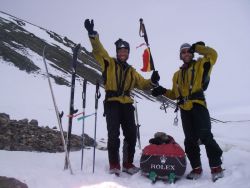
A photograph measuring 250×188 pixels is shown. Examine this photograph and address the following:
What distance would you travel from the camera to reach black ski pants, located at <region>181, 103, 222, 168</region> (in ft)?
20.0

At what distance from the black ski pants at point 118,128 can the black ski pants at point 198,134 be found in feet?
3.64

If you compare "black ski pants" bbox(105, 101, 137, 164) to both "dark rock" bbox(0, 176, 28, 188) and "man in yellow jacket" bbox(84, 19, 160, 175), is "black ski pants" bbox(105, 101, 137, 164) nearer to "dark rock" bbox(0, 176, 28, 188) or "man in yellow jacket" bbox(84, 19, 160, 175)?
"man in yellow jacket" bbox(84, 19, 160, 175)

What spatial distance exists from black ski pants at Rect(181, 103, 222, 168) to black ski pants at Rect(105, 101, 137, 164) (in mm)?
1111

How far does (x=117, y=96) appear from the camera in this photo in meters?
6.82

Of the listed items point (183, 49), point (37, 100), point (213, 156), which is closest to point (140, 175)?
point (213, 156)

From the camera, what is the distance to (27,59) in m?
38.8

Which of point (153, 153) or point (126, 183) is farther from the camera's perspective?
point (153, 153)

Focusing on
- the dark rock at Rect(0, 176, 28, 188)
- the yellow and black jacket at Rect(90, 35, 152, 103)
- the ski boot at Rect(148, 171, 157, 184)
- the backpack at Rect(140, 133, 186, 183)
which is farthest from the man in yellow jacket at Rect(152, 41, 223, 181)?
the dark rock at Rect(0, 176, 28, 188)

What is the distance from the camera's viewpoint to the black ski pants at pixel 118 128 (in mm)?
6680

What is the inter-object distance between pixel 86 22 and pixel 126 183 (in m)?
3.27

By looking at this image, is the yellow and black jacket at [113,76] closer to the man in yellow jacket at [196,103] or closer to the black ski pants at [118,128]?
the black ski pants at [118,128]

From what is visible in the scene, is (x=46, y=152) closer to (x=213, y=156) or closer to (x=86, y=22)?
(x=86, y=22)

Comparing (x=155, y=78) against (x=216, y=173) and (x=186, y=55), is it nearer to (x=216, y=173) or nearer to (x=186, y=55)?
(x=186, y=55)

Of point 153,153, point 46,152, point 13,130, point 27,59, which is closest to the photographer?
point 153,153
